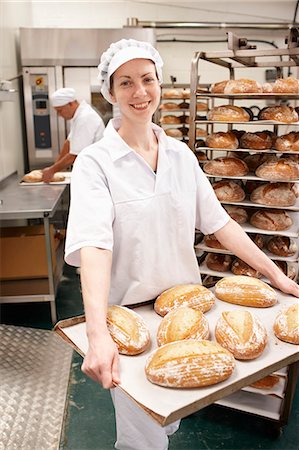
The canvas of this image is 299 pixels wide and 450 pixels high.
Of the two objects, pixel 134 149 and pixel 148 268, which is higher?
pixel 134 149

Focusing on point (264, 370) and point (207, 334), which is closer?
point (264, 370)

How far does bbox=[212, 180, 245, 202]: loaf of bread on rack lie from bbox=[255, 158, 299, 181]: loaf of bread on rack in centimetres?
15

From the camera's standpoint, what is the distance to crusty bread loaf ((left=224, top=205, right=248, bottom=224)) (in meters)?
2.19

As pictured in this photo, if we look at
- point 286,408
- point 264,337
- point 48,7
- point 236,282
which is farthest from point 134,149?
point 48,7

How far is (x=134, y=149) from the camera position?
4.06 feet

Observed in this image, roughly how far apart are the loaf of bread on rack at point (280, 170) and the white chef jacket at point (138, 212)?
702mm

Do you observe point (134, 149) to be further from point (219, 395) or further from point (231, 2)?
point (231, 2)

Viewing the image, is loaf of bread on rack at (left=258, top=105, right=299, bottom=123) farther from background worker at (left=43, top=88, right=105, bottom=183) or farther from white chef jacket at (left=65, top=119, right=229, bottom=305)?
background worker at (left=43, top=88, right=105, bottom=183)

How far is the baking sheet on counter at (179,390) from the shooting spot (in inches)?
31.3

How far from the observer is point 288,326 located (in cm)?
103

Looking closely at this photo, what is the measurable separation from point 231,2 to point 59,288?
3.82 meters

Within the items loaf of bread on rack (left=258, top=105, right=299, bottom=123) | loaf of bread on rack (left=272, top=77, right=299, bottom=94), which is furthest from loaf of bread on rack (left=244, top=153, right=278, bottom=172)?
loaf of bread on rack (left=272, top=77, right=299, bottom=94)

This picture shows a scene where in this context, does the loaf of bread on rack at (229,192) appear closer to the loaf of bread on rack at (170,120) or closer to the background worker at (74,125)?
the background worker at (74,125)

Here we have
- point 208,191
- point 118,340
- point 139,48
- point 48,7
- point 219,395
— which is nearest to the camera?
point 219,395
